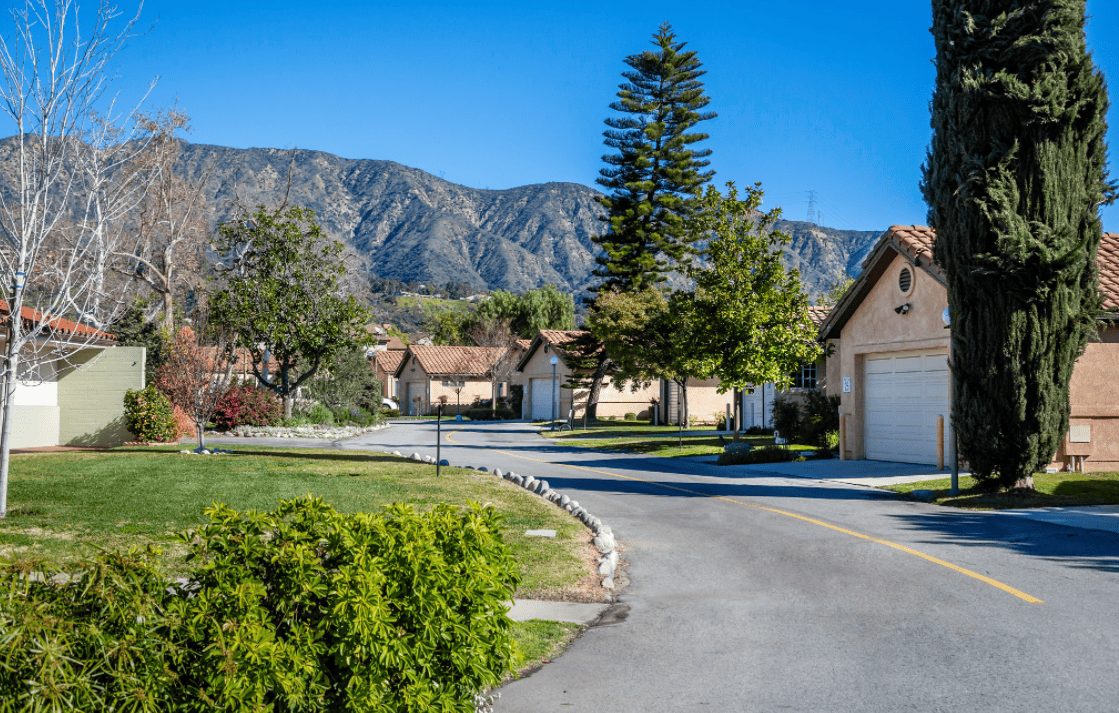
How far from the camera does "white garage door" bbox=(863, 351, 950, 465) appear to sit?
63.4 ft

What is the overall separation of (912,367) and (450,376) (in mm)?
49911

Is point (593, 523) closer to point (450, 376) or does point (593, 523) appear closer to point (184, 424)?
point (184, 424)

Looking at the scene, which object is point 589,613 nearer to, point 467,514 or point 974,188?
point 467,514

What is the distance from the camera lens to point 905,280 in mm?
20062

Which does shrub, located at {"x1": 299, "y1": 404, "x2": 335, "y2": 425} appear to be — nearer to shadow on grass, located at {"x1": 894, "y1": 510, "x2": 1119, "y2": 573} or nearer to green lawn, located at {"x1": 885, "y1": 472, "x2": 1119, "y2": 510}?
green lawn, located at {"x1": 885, "y1": 472, "x2": 1119, "y2": 510}

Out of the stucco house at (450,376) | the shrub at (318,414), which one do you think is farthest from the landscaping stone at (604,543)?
the stucco house at (450,376)

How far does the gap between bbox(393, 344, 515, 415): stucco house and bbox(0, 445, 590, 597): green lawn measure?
46.2 meters

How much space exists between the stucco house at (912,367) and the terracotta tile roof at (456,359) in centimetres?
4773

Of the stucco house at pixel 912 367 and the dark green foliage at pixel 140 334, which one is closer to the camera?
the stucco house at pixel 912 367

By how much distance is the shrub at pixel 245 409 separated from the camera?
31156mm

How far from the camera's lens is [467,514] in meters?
4.66

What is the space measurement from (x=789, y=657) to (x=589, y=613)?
1798 millimetres

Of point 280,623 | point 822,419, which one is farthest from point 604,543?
point 822,419

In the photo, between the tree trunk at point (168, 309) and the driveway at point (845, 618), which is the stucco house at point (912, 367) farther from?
the tree trunk at point (168, 309)
